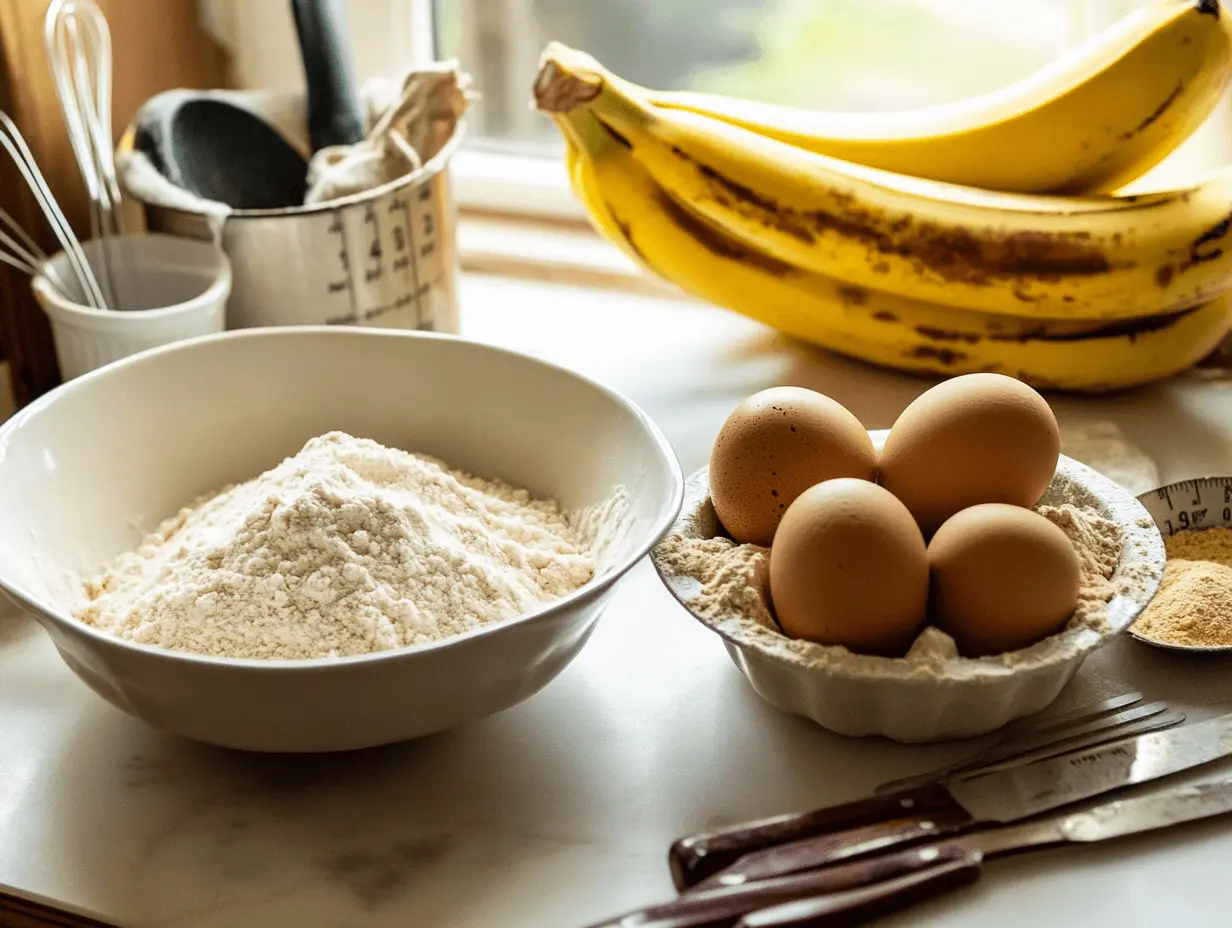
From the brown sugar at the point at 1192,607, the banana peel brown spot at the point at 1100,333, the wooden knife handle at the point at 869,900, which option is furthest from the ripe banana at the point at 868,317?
the wooden knife handle at the point at 869,900

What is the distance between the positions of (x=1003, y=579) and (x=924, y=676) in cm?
6

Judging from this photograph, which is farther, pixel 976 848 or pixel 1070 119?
pixel 1070 119

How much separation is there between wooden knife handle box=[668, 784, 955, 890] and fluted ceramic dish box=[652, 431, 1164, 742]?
40 millimetres

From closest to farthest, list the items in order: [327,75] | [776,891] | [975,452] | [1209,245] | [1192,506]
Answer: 1. [776,891]
2. [975,452]
3. [1192,506]
4. [1209,245]
5. [327,75]

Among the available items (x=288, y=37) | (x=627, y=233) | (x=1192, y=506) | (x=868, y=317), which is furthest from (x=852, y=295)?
(x=288, y=37)

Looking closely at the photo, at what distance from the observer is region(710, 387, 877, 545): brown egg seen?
2.13 feet

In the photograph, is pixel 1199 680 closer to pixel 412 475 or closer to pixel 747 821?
pixel 747 821

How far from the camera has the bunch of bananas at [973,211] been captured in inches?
34.7

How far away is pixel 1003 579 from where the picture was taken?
1.91 feet

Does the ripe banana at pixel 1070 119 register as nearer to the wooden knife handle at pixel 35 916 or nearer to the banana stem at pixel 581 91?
the banana stem at pixel 581 91

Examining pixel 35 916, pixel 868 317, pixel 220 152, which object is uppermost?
pixel 220 152

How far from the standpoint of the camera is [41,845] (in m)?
0.59

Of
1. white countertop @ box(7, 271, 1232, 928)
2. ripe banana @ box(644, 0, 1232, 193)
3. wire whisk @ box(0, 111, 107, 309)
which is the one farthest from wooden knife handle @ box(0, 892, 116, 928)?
ripe banana @ box(644, 0, 1232, 193)

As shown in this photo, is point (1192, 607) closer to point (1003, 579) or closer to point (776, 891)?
point (1003, 579)
